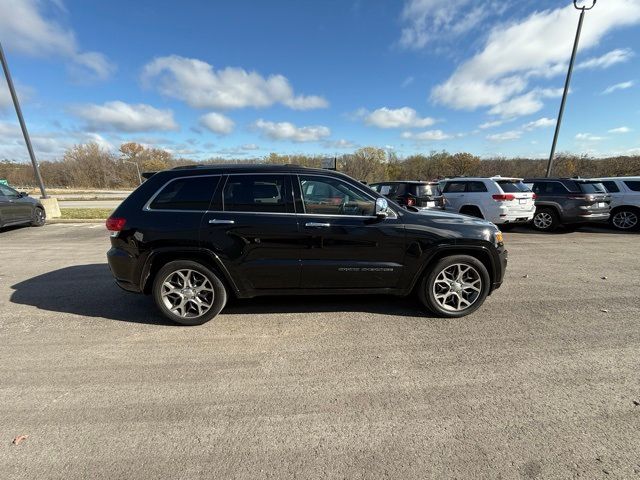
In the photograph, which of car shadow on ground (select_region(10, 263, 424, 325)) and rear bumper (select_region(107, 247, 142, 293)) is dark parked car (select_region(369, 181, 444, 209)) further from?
rear bumper (select_region(107, 247, 142, 293))

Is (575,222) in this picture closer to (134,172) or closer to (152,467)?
(152,467)

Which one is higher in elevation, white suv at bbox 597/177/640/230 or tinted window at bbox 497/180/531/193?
tinted window at bbox 497/180/531/193

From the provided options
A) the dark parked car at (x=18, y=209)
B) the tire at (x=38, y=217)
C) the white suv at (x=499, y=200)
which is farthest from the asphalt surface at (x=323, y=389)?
the tire at (x=38, y=217)

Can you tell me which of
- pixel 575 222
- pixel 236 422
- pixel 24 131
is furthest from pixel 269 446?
pixel 24 131

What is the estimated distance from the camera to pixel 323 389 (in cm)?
272

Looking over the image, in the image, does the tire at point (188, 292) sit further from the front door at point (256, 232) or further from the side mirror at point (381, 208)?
the side mirror at point (381, 208)

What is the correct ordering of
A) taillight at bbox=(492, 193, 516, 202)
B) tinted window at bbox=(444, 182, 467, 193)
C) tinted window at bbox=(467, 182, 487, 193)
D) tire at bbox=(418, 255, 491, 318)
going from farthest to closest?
tinted window at bbox=(444, 182, 467, 193) < tinted window at bbox=(467, 182, 487, 193) < taillight at bbox=(492, 193, 516, 202) < tire at bbox=(418, 255, 491, 318)

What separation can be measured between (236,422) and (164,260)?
2.24 metres

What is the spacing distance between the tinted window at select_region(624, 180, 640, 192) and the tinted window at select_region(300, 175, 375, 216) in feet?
38.3

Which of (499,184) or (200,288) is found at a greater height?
(499,184)

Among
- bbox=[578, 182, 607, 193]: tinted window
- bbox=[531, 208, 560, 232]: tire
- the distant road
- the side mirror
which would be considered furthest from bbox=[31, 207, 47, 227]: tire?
bbox=[578, 182, 607, 193]: tinted window

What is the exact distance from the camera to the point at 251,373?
2947 mm

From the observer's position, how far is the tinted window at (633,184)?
10.5 m

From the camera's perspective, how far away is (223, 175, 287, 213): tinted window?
3.84 m
